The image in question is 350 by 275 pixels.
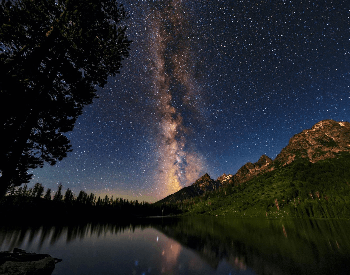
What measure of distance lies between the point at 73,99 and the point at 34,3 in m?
6.09

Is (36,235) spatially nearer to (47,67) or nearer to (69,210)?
(47,67)

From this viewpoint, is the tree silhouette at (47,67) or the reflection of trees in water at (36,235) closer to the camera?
the tree silhouette at (47,67)

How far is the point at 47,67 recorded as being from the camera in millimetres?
10625

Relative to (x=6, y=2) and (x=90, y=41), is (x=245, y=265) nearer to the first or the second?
(x=90, y=41)

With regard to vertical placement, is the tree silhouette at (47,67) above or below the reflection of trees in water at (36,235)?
above

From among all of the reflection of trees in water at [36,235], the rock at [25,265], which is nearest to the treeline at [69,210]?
the reflection of trees in water at [36,235]

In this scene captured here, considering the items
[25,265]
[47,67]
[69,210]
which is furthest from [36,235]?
[69,210]

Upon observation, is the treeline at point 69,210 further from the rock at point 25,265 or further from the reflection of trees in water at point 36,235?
the rock at point 25,265

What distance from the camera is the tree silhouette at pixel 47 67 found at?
8.88 metres

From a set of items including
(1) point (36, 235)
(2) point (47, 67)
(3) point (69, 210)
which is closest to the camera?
(2) point (47, 67)

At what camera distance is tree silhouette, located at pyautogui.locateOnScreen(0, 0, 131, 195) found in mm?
8883

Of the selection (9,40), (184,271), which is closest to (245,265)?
(184,271)

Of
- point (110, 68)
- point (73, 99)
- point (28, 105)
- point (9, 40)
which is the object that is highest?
point (110, 68)

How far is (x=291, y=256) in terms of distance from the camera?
61.5ft
